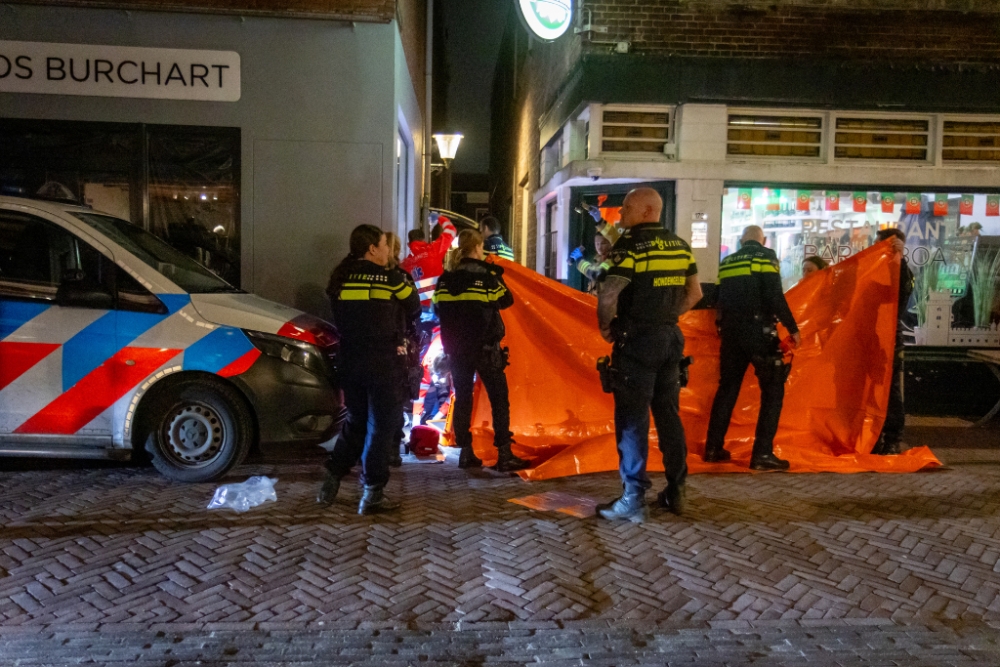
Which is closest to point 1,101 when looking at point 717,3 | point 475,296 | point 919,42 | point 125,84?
point 125,84

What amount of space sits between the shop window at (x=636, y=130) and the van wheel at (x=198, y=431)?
19.5 ft

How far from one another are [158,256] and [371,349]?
7.61 feet

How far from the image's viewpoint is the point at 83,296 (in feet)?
18.4

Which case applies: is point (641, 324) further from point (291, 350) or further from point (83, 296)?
point (83, 296)

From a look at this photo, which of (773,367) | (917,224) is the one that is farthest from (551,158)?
(773,367)

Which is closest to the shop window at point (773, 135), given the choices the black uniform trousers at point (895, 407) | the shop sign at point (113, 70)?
the black uniform trousers at point (895, 407)

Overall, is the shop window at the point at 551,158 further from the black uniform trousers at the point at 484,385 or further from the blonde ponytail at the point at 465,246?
the black uniform trousers at the point at 484,385

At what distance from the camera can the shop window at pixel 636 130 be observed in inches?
385

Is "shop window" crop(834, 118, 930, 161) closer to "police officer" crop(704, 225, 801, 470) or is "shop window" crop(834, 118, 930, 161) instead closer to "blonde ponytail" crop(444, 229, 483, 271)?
"police officer" crop(704, 225, 801, 470)

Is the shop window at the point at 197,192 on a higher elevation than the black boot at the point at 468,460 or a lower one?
higher

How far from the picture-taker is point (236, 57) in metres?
8.51

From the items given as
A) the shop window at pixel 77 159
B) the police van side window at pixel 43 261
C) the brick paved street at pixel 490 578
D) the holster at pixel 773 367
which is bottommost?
the brick paved street at pixel 490 578

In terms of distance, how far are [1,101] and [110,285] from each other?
4.07 meters

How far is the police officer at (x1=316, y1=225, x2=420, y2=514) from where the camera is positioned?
5020 millimetres
